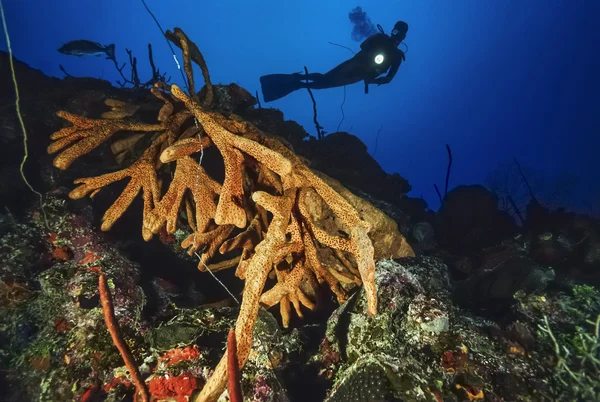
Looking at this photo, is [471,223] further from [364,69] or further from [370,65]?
[364,69]

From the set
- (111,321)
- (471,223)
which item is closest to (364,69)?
(471,223)

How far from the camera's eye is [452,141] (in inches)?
4432

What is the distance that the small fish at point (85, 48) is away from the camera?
764cm

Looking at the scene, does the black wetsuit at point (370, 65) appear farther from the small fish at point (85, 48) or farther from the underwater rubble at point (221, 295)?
the underwater rubble at point (221, 295)

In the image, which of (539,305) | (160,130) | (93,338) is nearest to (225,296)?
(93,338)

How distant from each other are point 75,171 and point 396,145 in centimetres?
13038

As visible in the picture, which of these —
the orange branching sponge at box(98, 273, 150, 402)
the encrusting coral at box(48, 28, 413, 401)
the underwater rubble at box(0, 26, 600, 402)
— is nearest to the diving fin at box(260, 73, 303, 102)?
the underwater rubble at box(0, 26, 600, 402)

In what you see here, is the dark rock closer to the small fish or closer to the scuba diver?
the scuba diver

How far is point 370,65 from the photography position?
32.0 ft

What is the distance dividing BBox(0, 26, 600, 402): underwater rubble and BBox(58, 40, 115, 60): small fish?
4.42 m

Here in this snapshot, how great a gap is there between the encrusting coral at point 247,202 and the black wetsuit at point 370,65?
288 inches

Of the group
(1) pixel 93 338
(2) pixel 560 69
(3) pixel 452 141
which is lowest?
(1) pixel 93 338

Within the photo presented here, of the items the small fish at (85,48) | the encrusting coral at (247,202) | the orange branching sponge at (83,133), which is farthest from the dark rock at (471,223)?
the small fish at (85,48)

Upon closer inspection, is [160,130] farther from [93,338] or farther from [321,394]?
[321,394]
